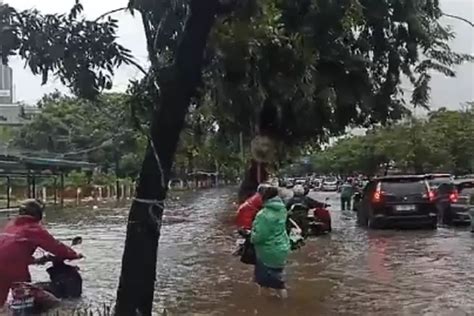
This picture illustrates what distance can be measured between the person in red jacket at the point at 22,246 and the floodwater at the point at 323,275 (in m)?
1.54

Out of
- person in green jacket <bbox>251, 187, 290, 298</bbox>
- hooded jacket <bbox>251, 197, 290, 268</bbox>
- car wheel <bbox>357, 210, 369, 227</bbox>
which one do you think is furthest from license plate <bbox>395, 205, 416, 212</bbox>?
hooded jacket <bbox>251, 197, 290, 268</bbox>

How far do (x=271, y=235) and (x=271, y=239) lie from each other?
5 cm

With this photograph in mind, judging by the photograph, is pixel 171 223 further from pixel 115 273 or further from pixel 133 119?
pixel 133 119

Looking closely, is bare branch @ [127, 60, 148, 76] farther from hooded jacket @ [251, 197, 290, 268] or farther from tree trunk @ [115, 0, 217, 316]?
hooded jacket @ [251, 197, 290, 268]

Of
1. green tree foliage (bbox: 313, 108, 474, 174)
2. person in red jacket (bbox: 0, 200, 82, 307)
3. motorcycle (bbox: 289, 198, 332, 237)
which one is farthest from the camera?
green tree foliage (bbox: 313, 108, 474, 174)

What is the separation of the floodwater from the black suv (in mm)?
1184

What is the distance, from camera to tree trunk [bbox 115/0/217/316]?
19.7 feet

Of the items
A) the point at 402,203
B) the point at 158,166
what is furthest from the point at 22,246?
the point at 402,203

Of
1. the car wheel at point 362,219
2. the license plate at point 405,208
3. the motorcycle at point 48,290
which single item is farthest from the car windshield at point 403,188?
the motorcycle at point 48,290

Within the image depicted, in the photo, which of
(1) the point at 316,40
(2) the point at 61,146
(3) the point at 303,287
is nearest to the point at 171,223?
(1) the point at 316,40

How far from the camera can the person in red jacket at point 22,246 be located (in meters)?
8.98

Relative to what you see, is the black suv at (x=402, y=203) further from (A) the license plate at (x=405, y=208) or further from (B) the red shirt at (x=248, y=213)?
(B) the red shirt at (x=248, y=213)

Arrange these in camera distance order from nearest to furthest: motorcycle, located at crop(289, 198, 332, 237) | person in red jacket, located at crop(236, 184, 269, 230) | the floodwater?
the floodwater < person in red jacket, located at crop(236, 184, 269, 230) < motorcycle, located at crop(289, 198, 332, 237)

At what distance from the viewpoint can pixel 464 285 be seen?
12.4m
